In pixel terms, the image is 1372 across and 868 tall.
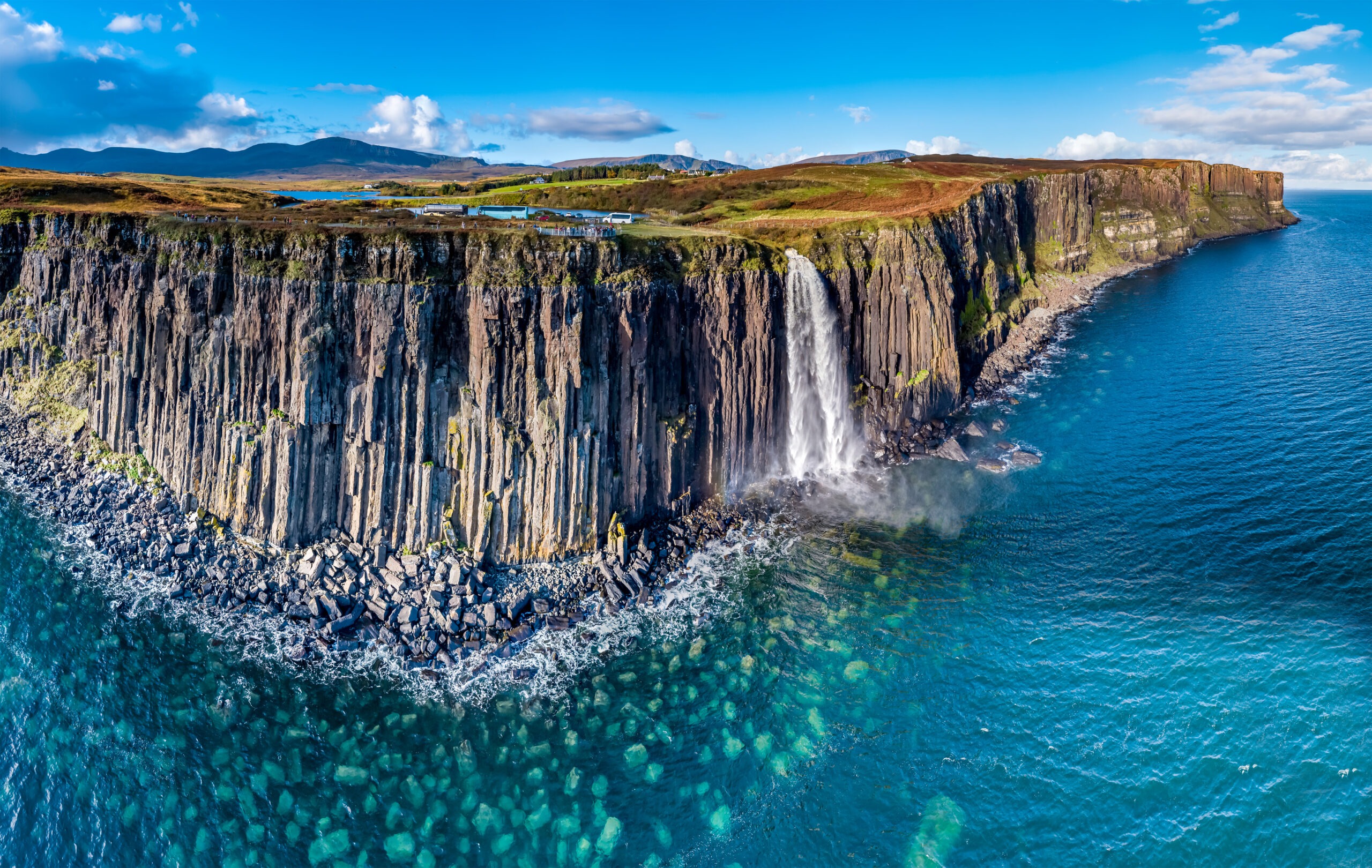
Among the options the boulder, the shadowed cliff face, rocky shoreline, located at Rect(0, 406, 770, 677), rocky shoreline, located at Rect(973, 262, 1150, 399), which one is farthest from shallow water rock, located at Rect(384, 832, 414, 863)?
rocky shoreline, located at Rect(973, 262, 1150, 399)

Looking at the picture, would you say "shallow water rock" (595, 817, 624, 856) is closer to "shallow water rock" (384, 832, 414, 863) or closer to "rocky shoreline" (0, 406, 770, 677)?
"shallow water rock" (384, 832, 414, 863)

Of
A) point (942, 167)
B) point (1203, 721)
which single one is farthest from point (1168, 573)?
point (942, 167)

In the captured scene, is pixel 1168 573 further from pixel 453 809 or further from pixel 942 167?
pixel 942 167

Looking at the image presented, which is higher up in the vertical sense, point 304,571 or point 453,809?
point 304,571

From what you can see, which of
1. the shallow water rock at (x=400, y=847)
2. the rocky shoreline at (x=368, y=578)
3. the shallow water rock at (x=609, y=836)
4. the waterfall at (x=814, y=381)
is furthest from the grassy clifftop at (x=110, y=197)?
the shallow water rock at (x=609, y=836)

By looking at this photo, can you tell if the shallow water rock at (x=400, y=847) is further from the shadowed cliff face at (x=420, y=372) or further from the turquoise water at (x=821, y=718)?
the shadowed cliff face at (x=420, y=372)

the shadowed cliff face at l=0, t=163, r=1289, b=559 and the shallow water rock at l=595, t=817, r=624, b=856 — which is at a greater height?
the shadowed cliff face at l=0, t=163, r=1289, b=559
